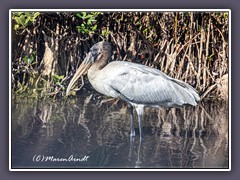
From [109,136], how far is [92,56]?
71 centimetres

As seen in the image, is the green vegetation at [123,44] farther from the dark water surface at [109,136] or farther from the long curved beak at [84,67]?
the dark water surface at [109,136]

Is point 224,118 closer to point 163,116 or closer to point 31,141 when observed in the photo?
point 163,116

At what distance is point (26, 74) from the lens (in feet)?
44.8

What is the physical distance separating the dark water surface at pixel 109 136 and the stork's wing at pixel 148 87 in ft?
0.30

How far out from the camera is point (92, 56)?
13.8 meters

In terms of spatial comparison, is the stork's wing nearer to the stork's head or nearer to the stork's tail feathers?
the stork's tail feathers

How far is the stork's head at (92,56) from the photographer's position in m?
13.7

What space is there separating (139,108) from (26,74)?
1023 mm

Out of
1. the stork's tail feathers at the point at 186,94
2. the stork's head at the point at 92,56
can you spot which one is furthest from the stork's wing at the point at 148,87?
the stork's head at the point at 92,56

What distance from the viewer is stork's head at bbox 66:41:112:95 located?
1370 cm

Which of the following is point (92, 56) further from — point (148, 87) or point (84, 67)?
point (148, 87)

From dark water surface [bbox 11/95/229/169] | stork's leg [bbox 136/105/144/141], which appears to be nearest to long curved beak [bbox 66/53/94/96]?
dark water surface [bbox 11/95/229/169]

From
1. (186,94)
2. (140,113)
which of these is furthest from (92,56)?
(186,94)

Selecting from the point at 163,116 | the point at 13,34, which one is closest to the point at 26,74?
the point at 13,34
